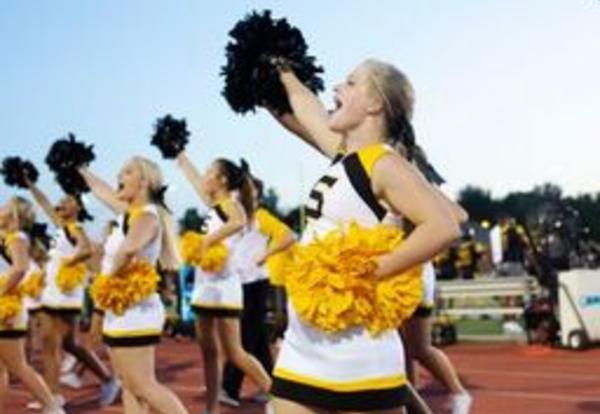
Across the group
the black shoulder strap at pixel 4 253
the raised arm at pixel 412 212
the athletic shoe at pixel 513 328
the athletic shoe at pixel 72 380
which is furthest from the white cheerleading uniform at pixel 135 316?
the athletic shoe at pixel 513 328

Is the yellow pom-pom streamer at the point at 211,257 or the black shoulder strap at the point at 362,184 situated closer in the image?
the black shoulder strap at the point at 362,184

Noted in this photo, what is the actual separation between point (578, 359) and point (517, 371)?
1.48 meters

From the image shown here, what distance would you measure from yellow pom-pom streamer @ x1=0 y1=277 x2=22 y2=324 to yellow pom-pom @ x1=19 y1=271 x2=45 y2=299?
237 mm

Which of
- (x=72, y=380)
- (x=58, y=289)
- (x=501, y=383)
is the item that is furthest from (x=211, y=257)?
(x=72, y=380)

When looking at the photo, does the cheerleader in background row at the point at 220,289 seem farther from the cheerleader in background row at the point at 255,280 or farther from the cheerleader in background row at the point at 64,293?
the cheerleader in background row at the point at 64,293

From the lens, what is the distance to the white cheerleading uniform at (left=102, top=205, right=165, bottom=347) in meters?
5.61

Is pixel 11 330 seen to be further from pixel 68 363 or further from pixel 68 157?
pixel 68 363

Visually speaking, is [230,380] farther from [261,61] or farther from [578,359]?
[261,61]

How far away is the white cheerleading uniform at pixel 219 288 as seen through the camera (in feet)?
24.0

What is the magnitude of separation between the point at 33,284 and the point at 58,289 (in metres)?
0.75

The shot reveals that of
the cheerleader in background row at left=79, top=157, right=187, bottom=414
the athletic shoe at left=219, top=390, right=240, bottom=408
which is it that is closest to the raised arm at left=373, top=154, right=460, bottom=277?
the cheerleader in background row at left=79, top=157, right=187, bottom=414

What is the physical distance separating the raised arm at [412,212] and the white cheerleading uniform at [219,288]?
14.2 ft

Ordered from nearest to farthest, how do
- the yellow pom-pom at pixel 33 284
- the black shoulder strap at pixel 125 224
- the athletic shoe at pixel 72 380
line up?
the black shoulder strap at pixel 125 224
the yellow pom-pom at pixel 33 284
the athletic shoe at pixel 72 380

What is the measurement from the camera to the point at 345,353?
3.08 meters
